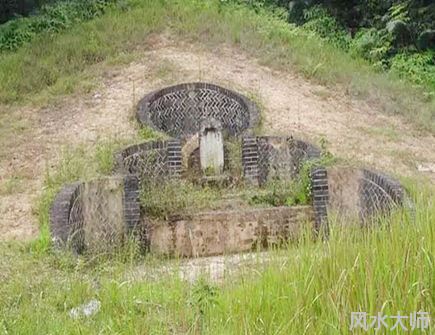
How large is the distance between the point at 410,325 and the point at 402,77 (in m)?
11.0

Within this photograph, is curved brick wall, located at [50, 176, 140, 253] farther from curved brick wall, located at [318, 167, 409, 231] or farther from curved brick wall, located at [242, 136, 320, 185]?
curved brick wall, located at [242, 136, 320, 185]

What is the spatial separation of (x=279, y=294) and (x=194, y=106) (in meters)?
8.06

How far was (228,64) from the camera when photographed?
12211 millimetres

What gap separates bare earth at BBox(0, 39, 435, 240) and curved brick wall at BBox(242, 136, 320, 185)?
686mm

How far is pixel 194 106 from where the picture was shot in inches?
425

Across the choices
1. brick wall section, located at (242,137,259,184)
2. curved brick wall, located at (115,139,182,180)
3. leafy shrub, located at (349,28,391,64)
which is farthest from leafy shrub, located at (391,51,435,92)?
curved brick wall, located at (115,139,182,180)

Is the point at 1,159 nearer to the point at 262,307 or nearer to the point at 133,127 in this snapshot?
the point at 133,127

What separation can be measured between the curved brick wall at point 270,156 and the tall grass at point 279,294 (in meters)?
5.17

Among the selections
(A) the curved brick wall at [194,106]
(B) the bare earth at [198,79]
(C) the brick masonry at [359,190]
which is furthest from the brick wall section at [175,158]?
(C) the brick masonry at [359,190]

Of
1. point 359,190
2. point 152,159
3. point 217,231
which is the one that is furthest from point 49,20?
point 359,190

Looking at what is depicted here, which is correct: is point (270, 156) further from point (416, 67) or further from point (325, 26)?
point (325, 26)

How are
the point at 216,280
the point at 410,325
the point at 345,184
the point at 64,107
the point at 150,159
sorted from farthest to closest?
1. the point at 64,107
2. the point at 150,159
3. the point at 345,184
4. the point at 216,280
5. the point at 410,325

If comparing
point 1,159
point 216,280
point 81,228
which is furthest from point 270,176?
point 216,280

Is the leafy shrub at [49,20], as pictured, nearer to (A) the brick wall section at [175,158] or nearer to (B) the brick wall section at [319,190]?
(A) the brick wall section at [175,158]
